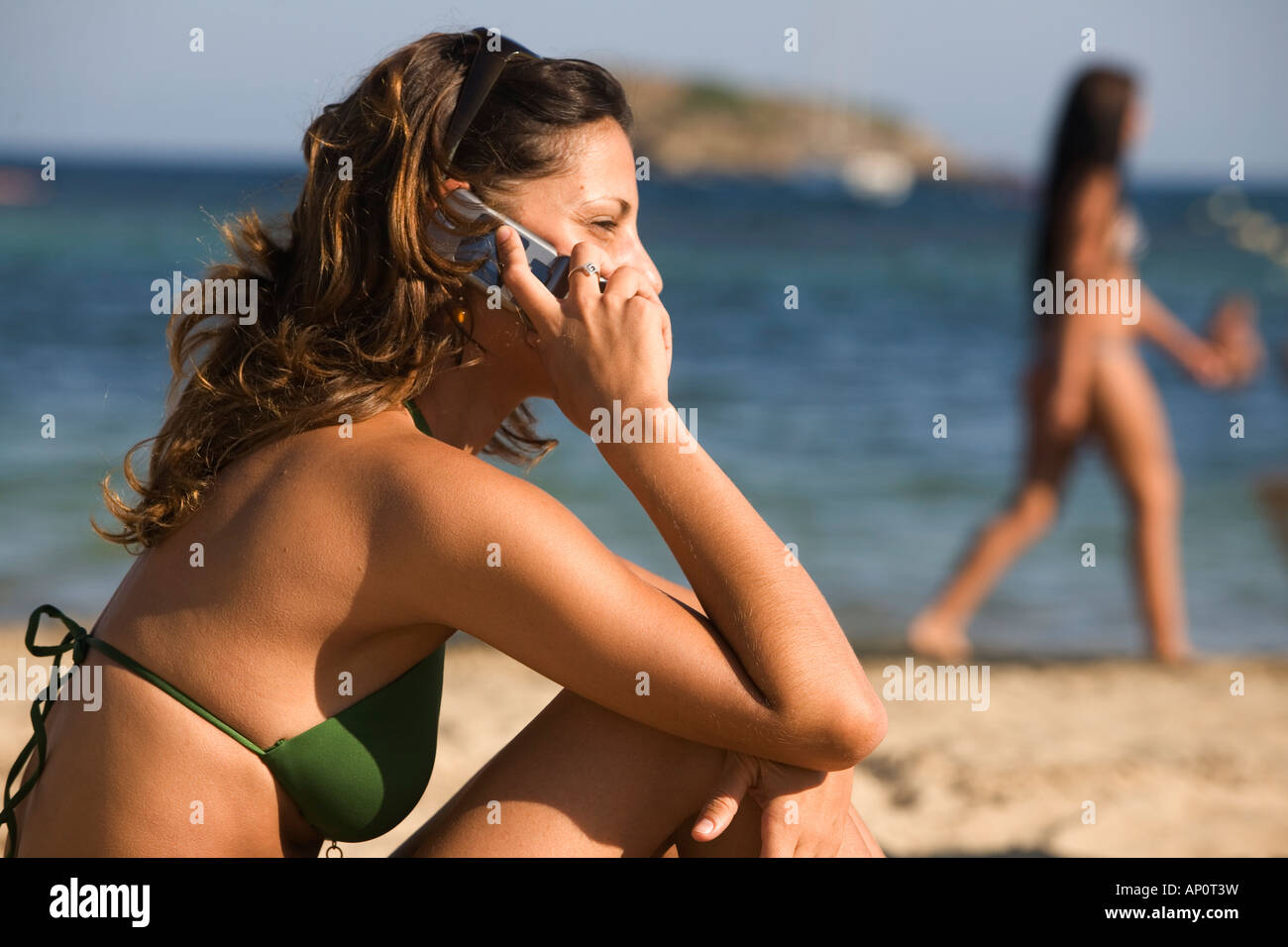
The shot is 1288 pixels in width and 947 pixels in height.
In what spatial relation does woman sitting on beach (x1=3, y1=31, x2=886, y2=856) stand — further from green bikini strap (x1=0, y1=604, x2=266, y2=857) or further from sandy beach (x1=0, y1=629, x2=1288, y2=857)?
sandy beach (x1=0, y1=629, x2=1288, y2=857)

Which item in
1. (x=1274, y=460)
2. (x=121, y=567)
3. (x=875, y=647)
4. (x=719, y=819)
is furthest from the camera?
(x=1274, y=460)

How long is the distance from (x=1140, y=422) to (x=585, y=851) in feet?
14.7

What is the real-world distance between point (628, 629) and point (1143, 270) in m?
30.4

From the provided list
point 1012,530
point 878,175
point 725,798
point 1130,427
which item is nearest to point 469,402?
point 725,798

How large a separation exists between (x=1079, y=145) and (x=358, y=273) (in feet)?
14.7

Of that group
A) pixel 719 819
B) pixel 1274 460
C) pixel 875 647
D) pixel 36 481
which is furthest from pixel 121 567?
pixel 1274 460

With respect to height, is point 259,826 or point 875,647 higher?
point 259,826

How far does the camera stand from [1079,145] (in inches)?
221

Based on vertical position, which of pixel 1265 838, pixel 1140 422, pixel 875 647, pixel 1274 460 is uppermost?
pixel 1140 422

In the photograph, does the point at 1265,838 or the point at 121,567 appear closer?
the point at 1265,838

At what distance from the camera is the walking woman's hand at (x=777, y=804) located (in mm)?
1948

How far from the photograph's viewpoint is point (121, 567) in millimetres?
6875

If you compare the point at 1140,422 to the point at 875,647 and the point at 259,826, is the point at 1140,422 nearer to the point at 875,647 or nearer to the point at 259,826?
the point at 875,647

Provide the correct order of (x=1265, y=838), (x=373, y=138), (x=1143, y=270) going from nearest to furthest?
1. (x=373, y=138)
2. (x=1265, y=838)
3. (x=1143, y=270)
